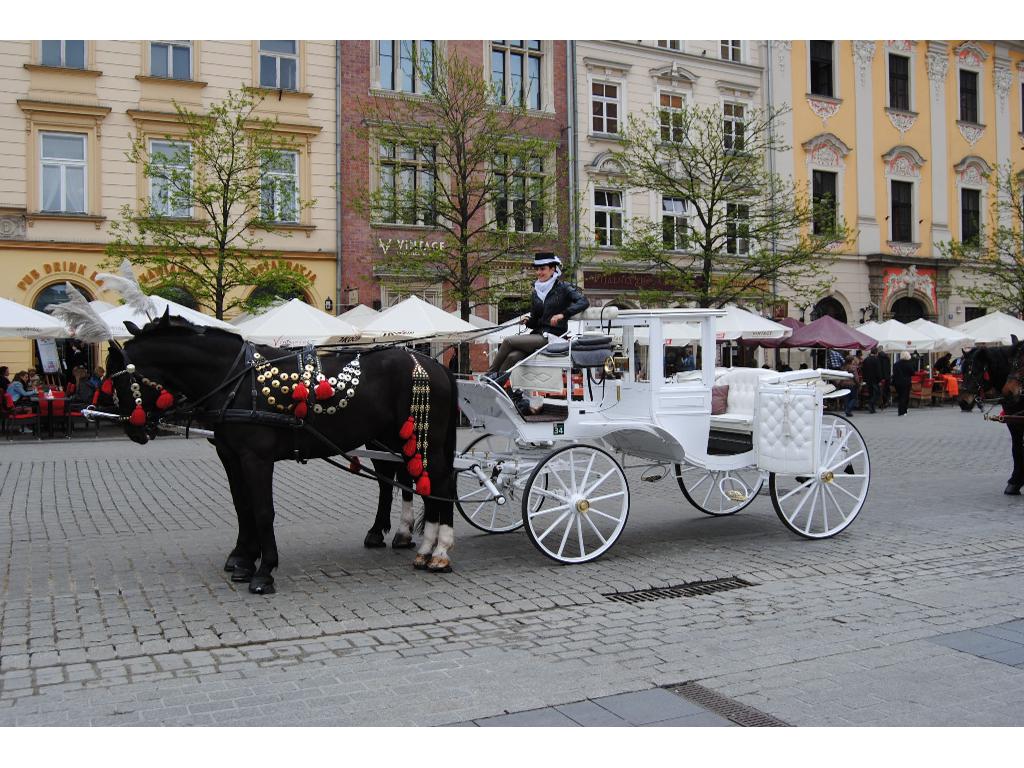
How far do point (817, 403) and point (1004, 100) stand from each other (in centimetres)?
3392

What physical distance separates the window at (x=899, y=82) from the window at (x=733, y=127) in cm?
654

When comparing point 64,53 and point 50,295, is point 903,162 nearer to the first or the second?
point 64,53

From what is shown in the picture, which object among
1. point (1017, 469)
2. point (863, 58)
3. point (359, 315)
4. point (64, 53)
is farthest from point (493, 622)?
point (863, 58)

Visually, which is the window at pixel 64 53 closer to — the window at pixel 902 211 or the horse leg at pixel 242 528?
the horse leg at pixel 242 528

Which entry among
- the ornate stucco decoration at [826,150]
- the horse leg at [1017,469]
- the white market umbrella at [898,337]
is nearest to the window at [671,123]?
the ornate stucco decoration at [826,150]

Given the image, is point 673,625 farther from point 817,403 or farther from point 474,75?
point 474,75

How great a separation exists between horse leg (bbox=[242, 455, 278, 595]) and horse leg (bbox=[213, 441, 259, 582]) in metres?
0.22

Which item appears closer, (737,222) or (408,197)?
(408,197)

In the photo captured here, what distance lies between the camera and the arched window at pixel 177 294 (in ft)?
63.1

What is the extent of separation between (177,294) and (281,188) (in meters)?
3.39

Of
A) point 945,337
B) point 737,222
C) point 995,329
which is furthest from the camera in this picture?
point 945,337

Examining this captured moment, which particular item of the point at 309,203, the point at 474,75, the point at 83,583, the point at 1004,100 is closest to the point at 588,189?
the point at 474,75

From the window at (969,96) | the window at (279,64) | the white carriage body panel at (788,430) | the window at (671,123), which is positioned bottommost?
the white carriage body panel at (788,430)

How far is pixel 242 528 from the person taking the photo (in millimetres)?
6496
